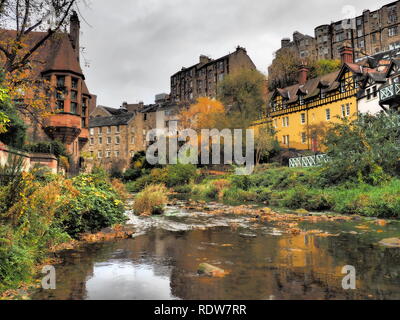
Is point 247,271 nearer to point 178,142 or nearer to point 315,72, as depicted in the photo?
point 178,142

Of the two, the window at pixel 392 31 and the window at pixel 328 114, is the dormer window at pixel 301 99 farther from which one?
the window at pixel 392 31

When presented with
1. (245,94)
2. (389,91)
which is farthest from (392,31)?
(389,91)

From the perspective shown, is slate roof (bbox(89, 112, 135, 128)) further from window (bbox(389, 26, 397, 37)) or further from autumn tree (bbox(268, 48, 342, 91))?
window (bbox(389, 26, 397, 37))

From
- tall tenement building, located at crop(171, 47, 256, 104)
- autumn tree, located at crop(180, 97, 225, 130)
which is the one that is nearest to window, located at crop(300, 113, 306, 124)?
autumn tree, located at crop(180, 97, 225, 130)

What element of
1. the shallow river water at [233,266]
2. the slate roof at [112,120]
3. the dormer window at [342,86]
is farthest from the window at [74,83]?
the slate roof at [112,120]

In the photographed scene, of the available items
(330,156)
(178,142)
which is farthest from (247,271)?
(178,142)

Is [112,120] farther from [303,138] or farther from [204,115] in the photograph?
[303,138]

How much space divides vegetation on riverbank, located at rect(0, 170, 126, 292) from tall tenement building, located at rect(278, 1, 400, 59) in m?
59.1

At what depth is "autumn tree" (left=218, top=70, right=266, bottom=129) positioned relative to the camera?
2060 inches

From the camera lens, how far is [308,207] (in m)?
19.3

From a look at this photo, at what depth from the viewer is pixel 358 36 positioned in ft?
228

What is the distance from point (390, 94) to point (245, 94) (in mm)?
27286

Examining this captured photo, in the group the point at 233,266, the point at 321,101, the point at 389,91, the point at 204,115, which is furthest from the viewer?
the point at 204,115
